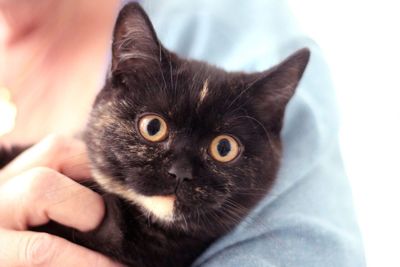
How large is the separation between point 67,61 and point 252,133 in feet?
1.92

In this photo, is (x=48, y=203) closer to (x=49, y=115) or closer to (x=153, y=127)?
(x=153, y=127)

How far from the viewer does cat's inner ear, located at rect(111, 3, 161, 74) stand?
2.71ft

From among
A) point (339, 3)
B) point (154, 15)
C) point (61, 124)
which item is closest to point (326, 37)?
point (339, 3)

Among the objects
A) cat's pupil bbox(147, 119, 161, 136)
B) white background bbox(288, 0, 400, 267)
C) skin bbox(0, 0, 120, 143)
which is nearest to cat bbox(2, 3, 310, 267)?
cat's pupil bbox(147, 119, 161, 136)

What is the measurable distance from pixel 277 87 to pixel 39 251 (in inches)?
21.1

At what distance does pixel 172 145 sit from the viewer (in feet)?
2.57

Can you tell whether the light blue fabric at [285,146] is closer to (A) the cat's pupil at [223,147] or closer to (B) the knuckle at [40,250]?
(A) the cat's pupil at [223,147]

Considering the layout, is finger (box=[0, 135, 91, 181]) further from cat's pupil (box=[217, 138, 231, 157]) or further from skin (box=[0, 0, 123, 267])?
cat's pupil (box=[217, 138, 231, 157])

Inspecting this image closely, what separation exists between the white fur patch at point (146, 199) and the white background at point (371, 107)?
2.79 ft

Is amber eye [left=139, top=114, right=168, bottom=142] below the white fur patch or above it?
above

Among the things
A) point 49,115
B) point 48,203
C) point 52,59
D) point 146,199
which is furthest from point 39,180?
point 52,59

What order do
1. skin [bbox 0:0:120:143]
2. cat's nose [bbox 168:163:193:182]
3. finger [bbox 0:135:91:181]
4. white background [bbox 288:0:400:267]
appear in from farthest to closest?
1. white background [bbox 288:0:400:267]
2. skin [bbox 0:0:120:143]
3. finger [bbox 0:135:91:181]
4. cat's nose [bbox 168:163:193:182]

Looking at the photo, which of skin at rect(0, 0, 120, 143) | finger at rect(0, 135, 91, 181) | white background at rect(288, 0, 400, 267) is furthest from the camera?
white background at rect(288, 0, 400, 267)

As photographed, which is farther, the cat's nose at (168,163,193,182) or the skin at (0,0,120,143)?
the skin at (0,0,120,143)
